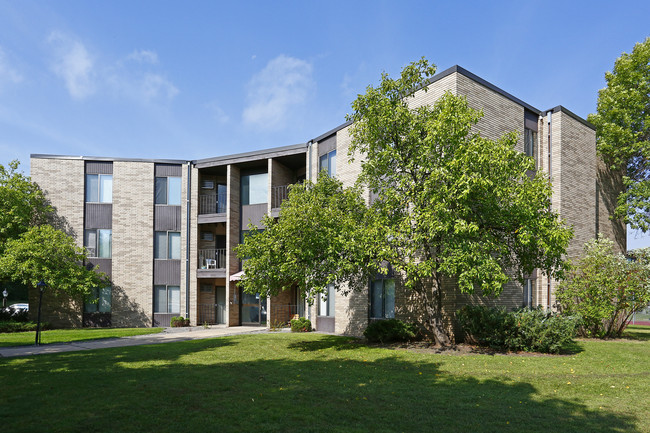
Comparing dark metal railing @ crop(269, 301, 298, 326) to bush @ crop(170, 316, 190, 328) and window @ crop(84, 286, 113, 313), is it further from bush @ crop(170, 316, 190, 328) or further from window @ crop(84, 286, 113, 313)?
window @ crop(84, 286, 113, 313)

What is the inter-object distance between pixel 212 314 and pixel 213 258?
11.1 ft

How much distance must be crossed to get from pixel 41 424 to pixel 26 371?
5402mm

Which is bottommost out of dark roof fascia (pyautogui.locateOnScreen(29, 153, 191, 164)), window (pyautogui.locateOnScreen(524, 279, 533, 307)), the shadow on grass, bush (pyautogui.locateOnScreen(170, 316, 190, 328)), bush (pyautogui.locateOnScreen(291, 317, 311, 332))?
bush (pyautogui.locateOnScreen(170, 316, 190, 328))

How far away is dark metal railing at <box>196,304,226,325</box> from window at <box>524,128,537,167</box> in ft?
62.7

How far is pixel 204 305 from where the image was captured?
92.4 ft

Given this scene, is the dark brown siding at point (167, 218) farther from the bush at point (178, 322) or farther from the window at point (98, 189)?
the bush at point (178, 322)

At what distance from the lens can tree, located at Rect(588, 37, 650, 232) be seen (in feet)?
83.7

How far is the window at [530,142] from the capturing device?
2030cm

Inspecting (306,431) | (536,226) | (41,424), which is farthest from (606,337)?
(41,424)

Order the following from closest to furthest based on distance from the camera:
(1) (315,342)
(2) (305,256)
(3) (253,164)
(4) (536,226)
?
(4) (536,226) → (2) (305,256) → (1) (315,342) → (3) (253,164)

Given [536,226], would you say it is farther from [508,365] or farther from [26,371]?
[26,371]

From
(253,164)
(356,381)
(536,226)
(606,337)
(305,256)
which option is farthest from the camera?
(253,164)

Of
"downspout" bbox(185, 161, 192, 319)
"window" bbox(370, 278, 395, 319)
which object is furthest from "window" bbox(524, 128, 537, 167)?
"downspout" bbox(185, 161, 192, 319)

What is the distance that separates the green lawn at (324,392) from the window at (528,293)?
5181 millimetres
